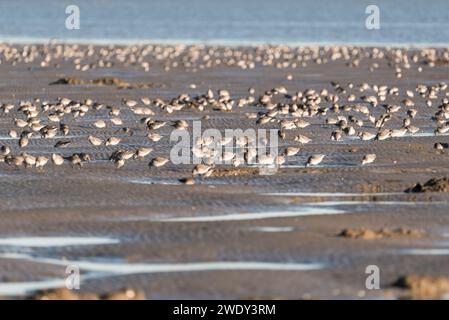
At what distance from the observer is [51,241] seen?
15109 millimetres

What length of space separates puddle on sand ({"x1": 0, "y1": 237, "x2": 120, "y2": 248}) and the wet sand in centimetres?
5

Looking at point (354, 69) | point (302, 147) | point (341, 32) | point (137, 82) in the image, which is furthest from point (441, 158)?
point (341, 32)

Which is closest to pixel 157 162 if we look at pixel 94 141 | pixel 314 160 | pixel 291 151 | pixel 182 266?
pixel 314 160

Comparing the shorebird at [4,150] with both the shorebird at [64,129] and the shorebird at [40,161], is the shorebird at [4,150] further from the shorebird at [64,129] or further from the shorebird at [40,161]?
the shorebird at [64,129]

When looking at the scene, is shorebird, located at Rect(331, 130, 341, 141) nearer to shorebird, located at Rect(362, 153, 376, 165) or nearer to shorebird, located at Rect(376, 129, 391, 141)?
shorebird, located at Rect(376, 129, 391, 141)

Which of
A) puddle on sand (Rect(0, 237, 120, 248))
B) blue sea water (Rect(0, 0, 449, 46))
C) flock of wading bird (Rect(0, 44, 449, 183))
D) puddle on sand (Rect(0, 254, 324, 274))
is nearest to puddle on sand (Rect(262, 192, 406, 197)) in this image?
flock of wading bird (Rect(0, 44, 449, 183))

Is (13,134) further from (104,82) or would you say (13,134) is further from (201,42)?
(201,42)

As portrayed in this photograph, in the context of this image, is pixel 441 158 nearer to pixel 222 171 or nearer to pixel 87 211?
pixel 222 171

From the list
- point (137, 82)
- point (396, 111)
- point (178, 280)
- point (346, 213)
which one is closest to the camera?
point (178, 280)

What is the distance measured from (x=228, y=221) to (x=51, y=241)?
2.22 metres

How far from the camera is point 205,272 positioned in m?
13.3

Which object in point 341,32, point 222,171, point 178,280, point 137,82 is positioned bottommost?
point 178,280

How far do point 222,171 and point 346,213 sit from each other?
3.85 meters

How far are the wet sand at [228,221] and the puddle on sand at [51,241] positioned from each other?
0.05m
